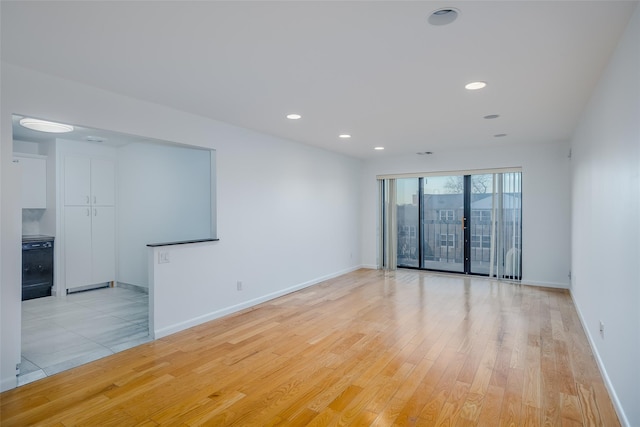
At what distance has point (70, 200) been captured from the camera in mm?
5445

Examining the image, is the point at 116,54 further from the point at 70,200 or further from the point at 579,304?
the point at 579,304

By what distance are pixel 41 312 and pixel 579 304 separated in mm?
6846

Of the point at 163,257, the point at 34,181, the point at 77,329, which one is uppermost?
the point at 34,181

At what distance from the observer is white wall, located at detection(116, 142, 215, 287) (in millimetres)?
4895

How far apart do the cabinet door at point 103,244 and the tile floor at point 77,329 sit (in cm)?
43

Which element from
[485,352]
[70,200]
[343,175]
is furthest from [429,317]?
[70,200]

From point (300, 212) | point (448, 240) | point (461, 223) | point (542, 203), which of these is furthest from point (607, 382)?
point (448, 240)

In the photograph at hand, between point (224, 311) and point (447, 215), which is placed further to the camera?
point (447, 215)

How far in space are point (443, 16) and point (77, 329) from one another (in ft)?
15.1

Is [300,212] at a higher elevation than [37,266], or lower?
higher

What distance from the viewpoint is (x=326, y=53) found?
7.79 feet

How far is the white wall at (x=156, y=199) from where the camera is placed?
4.89 meters

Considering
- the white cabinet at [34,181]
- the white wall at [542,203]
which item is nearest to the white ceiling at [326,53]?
the white wall at [542,203]

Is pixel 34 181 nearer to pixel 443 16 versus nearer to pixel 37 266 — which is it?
pixel 37 266
